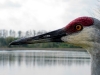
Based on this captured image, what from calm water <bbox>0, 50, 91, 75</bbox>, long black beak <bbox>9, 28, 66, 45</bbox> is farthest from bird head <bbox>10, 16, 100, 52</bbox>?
calm water <bbox>0, 50, 91, 75</bbox>

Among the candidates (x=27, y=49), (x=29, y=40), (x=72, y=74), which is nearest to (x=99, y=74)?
(x=29, y=40)

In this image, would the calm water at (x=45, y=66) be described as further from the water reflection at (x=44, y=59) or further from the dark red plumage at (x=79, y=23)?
the dark red plumage at (x=79, y=23)

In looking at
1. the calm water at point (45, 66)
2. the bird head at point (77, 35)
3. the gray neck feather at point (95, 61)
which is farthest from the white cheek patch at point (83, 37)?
the calm water at point (45, 66)

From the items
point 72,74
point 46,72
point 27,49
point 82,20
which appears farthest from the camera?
point 27,49

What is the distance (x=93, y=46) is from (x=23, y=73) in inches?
809

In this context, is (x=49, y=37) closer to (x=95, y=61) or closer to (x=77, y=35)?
(x=77, y=35)

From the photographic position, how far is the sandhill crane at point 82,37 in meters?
3.36

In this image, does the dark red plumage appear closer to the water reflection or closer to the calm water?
the calm water

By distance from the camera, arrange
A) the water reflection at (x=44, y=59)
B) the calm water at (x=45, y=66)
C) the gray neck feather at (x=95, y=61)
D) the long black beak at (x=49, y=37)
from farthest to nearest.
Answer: the water reflection at (x=44, y=59) → the calm water at (x=45, y=66) → the long black beak at (x=49, y=37) → the gray neck feather at (x=95, y=61)

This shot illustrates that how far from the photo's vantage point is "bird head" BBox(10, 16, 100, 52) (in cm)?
341

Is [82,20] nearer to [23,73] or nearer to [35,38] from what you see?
[35,38]

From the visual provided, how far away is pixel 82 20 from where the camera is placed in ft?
11.6

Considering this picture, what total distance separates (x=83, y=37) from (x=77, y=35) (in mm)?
85

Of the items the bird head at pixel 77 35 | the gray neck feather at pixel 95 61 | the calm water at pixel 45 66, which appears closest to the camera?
the gray neck feather at pixel 95 61
